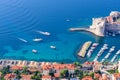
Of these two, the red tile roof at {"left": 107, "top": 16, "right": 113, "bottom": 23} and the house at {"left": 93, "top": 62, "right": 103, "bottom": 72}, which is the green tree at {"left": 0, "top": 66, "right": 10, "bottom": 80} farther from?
the red tile roof at {"left": 107, "top": 16, "right": 113, "bottom": 23}

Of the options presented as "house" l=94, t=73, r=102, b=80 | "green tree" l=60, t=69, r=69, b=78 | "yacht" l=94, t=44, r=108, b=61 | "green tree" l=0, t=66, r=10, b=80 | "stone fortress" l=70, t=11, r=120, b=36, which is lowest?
"house" l=94, t=73, r=102, b=80

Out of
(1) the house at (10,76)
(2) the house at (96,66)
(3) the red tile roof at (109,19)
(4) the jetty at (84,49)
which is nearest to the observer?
(1) the house at (10,76)

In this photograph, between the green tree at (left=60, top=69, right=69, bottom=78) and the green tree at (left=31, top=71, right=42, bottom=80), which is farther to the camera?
the green tree at (left=60, top=69, right=69, bottom=78)

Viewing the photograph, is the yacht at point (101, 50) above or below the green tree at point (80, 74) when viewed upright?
above

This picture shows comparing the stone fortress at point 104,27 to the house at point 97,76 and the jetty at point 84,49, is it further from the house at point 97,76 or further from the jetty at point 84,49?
the house at point 97,76

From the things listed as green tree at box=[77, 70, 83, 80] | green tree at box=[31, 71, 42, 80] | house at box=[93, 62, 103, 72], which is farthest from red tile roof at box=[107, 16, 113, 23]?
green tree at box=[31, 71, 42, 80]

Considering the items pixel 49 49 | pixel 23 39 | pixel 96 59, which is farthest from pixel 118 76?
pixel 23 39

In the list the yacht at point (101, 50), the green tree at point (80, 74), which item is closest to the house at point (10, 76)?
the green tree at point (80, 74)

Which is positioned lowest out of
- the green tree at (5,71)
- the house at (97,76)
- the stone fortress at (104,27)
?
the house at (97,76)

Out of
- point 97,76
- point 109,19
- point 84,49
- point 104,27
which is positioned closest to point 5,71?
point 97,76
